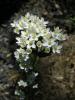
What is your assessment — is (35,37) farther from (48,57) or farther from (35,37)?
(48,57)

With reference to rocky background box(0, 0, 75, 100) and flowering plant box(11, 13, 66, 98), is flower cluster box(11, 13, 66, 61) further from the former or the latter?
rocky background box(0, 0, 75, 100)

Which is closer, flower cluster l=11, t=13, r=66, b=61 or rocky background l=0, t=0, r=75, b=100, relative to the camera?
flower cluster l=11, t=13, r=66, b=61

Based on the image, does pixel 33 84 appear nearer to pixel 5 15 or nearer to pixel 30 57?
pixel 30 57

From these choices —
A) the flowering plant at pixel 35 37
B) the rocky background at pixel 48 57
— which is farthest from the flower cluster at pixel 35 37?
the rocky background at pixel 48 57

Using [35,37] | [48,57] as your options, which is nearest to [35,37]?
[35,37]

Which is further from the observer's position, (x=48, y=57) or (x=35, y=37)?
(x=48, y=57)

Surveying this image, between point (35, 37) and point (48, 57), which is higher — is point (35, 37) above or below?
above

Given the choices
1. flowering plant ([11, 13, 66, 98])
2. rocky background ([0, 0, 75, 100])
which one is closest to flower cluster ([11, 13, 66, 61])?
flowering plant ([11, 13, 66, 98])

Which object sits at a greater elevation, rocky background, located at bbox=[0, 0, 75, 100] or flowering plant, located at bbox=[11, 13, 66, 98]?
flowering plant, located at bbox=[11, 13, 66, 98]
